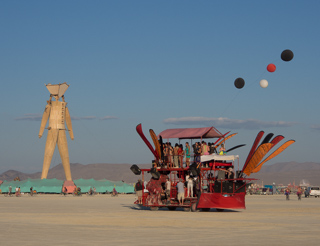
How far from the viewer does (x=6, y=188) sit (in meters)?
Answer: 85.7

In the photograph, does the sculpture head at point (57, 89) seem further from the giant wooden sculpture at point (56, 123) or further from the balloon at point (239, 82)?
the balloon at point (239, 82)

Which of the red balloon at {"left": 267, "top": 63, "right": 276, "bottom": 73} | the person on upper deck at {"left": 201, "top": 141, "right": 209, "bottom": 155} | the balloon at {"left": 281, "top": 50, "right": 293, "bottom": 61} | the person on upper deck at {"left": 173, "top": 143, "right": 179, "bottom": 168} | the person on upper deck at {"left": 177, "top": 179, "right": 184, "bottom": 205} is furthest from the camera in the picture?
the person on upper deck at {"left": 173, "top": 143, "right": 179, "bottom": 168}

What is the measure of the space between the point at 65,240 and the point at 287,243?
4.97 m

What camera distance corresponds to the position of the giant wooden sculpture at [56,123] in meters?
77.8

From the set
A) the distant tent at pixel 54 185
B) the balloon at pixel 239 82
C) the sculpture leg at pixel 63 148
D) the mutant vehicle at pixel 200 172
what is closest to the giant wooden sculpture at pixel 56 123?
the sculpture leg at pixel 63 148

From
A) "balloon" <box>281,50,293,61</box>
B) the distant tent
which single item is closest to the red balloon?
"balloon" <box>281,50,293,61</box>

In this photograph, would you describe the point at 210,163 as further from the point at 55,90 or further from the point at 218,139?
the point at 55,90

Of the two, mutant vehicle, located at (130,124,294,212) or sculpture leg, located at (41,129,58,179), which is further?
sculpture leg, located at (41,129,58,179)

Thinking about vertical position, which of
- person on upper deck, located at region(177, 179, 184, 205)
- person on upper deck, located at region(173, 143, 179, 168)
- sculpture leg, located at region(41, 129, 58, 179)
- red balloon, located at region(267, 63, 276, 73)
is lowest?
person on upper deck, located at region(177, 179, 184, 205)

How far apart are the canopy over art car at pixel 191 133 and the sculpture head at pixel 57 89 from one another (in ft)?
152

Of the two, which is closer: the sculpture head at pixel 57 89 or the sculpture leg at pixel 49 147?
the sculpture head at pixel 57 89

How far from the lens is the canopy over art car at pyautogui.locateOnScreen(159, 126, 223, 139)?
31.9m

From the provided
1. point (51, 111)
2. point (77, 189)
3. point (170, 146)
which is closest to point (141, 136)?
point (170, 146)

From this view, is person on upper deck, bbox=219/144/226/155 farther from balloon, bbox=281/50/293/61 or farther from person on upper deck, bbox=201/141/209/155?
balloon, bbox=281/50/293/61
